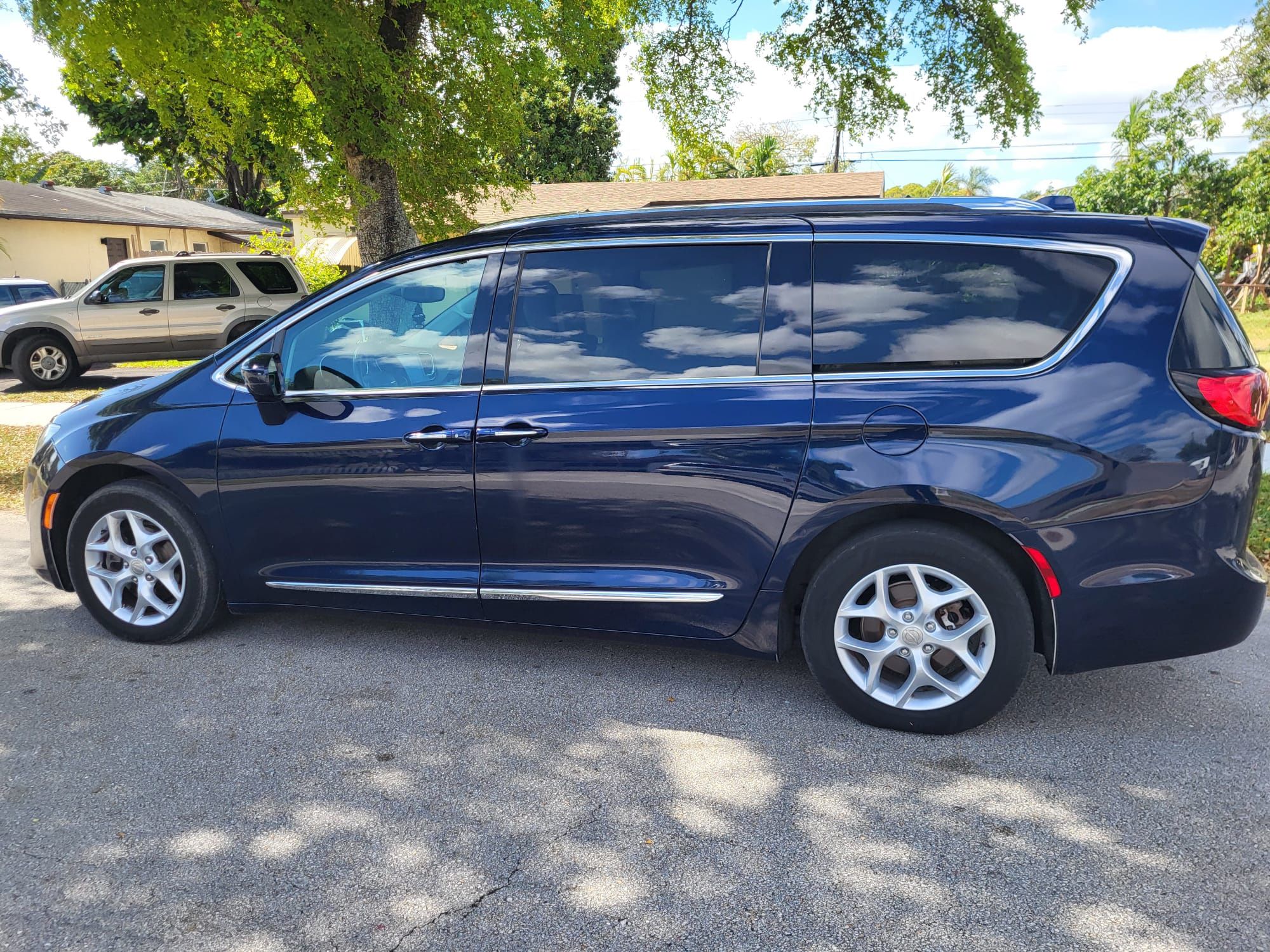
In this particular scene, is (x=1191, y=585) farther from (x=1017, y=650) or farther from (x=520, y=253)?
(x=520, y=253)

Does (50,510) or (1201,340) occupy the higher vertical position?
(1201,340)

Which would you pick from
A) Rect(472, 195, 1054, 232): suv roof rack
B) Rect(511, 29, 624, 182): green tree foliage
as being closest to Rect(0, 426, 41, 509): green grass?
Rect(472, 195, 1054, 232): suv roof rack

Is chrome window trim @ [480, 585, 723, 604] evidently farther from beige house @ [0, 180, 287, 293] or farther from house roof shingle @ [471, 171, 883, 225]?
house roof shingle @ [471, 171, 883, 225]

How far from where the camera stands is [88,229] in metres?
29.8

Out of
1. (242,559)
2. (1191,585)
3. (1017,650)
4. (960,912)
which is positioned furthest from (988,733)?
(242,559)

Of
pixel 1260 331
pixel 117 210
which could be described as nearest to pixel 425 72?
pixel 1260 331

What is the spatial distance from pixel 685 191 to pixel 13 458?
2374 cm

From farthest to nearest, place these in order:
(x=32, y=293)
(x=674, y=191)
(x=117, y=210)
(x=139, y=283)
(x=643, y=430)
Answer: (x=117, y=210) → (x=674, y=191) → (x=32, y=293) → (x=139, y=283) → (x=643, y=430)

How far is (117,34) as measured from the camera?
25.5 ft

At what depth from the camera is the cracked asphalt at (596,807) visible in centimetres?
251

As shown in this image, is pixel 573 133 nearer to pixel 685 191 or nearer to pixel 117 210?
pixel 685 191

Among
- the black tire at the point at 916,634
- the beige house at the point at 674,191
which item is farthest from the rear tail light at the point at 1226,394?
the beige house at the point at 674,191

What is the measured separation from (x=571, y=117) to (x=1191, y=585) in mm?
38107

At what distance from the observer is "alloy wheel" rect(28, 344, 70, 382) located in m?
15.0
